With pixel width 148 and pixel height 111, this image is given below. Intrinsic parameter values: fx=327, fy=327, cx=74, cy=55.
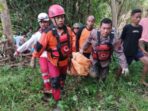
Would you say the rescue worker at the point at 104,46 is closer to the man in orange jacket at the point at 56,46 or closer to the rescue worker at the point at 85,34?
the man in orange jacket at the point at 56,46

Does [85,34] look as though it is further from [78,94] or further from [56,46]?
[56,46]

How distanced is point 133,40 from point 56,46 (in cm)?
169

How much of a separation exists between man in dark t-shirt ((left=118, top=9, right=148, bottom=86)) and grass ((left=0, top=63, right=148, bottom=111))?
53cm

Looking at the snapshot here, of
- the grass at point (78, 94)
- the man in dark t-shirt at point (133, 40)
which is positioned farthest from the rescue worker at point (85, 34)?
the man in dark t-shirt at point (133, 40)

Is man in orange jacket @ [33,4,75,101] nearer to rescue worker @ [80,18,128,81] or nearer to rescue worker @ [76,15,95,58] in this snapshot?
rescue worker @ [80,18,128,81]

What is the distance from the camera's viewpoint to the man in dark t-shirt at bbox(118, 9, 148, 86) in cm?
627

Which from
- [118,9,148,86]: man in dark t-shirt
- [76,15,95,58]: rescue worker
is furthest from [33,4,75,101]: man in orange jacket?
[118,9,148,86]: man in dark t-shirt

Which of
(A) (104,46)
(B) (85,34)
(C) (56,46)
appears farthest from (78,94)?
(B) (85,34)

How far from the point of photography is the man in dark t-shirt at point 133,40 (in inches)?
247

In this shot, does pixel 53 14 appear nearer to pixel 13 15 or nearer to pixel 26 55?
pixel 26 55

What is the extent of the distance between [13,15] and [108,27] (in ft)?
15.4

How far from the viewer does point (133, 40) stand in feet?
20.8

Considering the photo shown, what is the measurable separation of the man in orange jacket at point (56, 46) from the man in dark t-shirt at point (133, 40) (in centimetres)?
127

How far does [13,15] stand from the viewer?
9.69m
